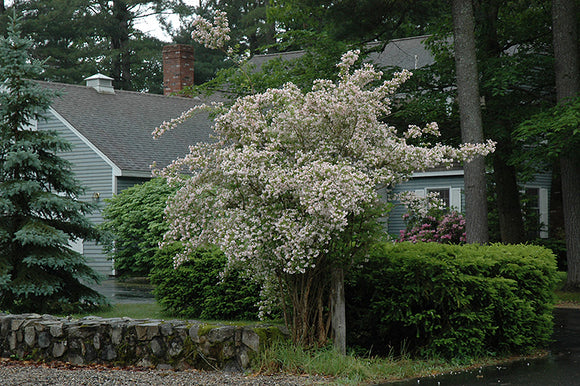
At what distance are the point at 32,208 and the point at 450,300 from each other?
8.03 metres

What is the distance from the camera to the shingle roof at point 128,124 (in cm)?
2517

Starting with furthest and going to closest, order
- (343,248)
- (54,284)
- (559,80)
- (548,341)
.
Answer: (559,80) → (54,284) → (548,341) → (343,248)

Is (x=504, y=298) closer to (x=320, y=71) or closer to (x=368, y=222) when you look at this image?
(x=368, y=222)

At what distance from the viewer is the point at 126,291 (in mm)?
18703

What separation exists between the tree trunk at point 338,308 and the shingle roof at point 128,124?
54.4ft

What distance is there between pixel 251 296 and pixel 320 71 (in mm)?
7621

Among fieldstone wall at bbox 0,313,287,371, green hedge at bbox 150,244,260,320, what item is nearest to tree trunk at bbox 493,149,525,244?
green hedge at bbox 150,244,260,320

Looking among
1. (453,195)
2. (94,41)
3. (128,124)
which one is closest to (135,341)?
(453,195)

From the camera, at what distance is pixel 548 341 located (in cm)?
1034

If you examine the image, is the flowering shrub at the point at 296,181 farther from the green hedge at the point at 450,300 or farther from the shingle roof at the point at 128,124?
the shingle roof at the point at 128,124

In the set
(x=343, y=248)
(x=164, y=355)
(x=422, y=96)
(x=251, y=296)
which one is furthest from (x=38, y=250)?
(x=422, y=96)

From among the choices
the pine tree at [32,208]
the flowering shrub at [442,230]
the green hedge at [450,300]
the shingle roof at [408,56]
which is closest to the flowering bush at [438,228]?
the flowering shrub at [442,230]

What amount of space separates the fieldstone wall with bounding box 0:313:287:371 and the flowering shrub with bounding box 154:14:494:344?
721 millimetres

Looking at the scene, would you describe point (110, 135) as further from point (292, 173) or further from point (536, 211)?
point (292, 173)
